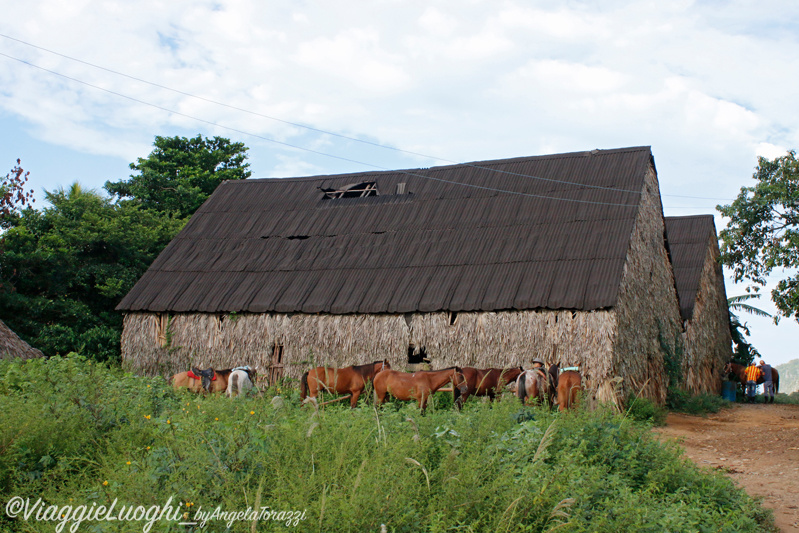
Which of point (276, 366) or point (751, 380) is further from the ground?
point (276, 366)

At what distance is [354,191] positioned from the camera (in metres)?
21.4

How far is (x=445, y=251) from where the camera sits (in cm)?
1720

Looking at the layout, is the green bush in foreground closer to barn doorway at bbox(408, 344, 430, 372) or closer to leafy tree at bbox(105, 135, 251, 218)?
barn doorway at bbox(408, 344, 430, 372)

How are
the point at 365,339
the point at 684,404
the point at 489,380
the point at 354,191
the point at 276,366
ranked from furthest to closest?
the point at 354,191 → the point at 684,404 → the point at 276,366 → the point at 365,339 → the point at 489,380

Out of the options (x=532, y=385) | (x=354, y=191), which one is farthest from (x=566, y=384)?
(x=354, y=191)

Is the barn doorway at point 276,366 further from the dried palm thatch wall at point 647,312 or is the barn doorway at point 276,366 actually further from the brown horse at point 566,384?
the dried palm thatch wall at point 647,312

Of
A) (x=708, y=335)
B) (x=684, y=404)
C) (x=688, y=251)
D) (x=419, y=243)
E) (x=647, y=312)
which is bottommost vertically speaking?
(x=684, y=404)

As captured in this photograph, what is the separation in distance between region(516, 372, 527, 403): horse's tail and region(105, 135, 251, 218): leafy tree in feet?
72.6

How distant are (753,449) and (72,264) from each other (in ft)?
66.6

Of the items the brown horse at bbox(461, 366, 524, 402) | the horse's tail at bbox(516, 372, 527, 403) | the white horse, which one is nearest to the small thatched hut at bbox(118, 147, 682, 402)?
the brown horse at bbox(461, 366, 524, 402)

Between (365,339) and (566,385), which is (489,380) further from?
(365,339)

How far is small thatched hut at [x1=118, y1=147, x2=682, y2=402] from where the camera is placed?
14.6 m

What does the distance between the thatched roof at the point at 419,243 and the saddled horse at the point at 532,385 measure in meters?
2.83

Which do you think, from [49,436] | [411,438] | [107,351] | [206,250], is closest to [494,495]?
[411,438]
